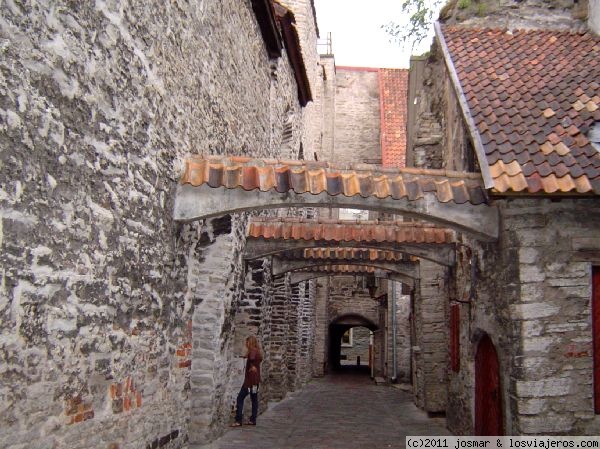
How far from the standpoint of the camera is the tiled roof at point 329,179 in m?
5.61

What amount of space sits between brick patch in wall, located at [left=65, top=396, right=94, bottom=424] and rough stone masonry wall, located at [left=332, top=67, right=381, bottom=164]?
22453mm

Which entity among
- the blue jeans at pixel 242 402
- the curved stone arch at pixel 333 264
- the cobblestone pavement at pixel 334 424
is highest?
the curved stone arch at pixel 333 264

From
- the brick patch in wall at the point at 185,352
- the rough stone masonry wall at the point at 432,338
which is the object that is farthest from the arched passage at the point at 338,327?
the brick patch in wall at the point at 185,352

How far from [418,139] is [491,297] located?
4336mm

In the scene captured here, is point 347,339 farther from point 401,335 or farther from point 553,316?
point 553,316

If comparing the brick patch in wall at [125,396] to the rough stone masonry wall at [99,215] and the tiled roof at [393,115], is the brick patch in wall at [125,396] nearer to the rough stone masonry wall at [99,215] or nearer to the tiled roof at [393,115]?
the rough stone masonry wall at [99,215]

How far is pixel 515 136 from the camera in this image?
19.9ft

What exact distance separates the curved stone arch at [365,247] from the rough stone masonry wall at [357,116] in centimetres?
1674

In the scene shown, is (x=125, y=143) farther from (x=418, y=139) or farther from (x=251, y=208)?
(x=418, y=139)

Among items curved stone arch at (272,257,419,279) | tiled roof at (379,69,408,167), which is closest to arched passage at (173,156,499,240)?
curved stone arch at (272,257,419,279)

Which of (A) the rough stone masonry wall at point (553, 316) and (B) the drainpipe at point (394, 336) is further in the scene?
(B) the drainpipe at point (394, 336)

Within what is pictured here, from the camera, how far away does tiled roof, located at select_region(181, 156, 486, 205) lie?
5605mm

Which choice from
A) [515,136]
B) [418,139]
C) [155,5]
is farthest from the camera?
[418,139]

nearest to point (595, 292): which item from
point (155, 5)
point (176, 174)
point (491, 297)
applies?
point (491, 297)
